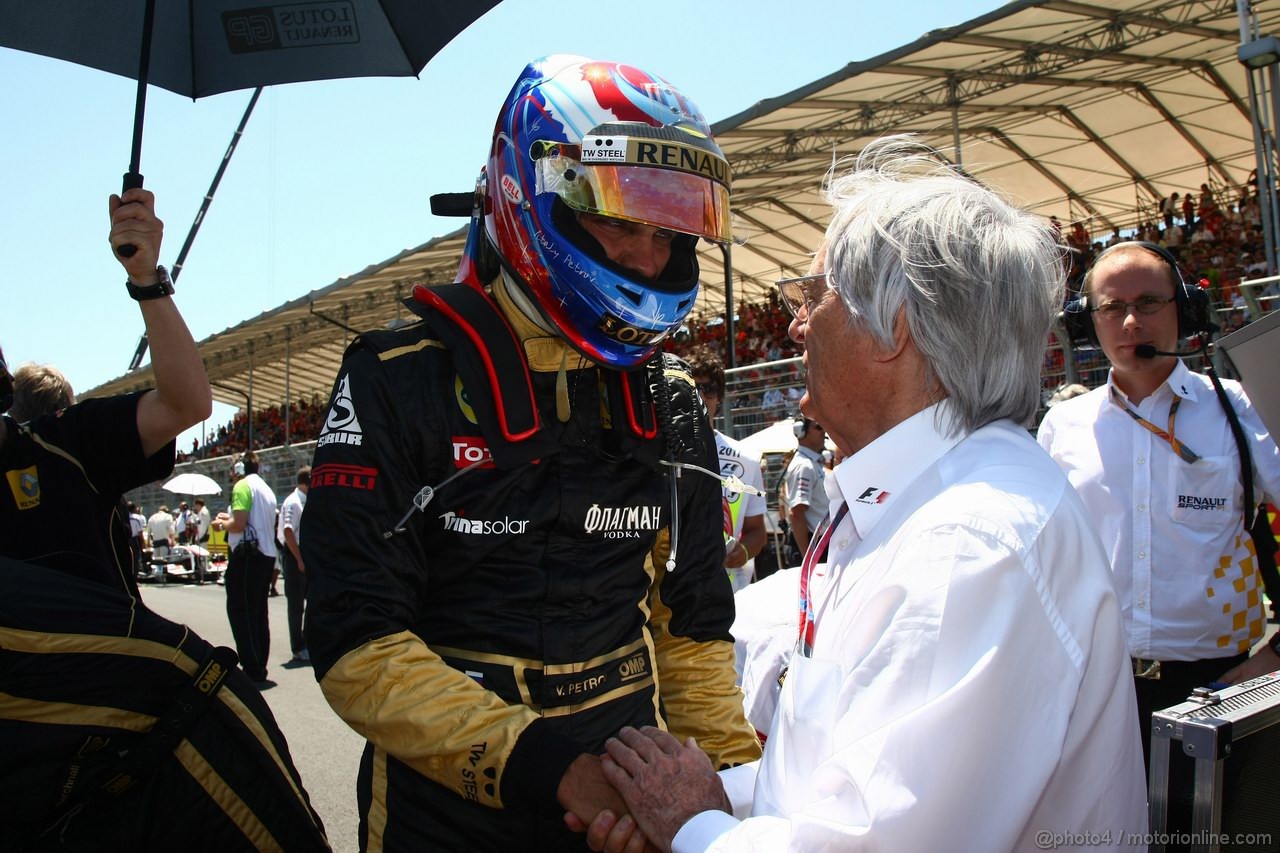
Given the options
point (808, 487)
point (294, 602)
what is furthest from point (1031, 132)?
point (294, 602)

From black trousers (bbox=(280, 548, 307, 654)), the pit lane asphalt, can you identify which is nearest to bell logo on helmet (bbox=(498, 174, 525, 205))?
the pit lane asphalt

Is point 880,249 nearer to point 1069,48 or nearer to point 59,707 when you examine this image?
point 59,707

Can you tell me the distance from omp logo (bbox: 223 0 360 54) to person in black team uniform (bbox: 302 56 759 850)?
757 mm

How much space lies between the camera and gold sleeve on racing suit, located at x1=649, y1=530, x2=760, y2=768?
2.11 m

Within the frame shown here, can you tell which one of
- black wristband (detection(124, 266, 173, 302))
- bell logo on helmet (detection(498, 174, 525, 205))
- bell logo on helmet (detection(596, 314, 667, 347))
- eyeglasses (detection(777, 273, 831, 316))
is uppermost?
bell logo on helmet (detection(498, 174, 525, 205))

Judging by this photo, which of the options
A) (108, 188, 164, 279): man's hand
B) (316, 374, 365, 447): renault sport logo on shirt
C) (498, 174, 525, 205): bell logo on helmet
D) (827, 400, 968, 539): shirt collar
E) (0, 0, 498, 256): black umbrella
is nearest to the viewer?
(827, 400, 968, 539): shirt collar

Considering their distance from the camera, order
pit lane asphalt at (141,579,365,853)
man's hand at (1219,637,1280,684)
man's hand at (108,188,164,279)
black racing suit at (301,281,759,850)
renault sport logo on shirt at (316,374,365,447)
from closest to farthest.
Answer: black racing suit at (301,281,759,850), renault sport logo on shirt at (316,374,365,447), man's hand at (108,188,164,279), man's hand at (1219,637,1280,684), pit lane asphalt at (141,579,365,853)

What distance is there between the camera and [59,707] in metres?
1.86

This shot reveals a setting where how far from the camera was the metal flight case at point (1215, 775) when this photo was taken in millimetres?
1326

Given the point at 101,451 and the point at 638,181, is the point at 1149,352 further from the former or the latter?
the point at 101,451

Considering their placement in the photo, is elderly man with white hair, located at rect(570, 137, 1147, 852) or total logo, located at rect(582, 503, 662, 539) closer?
elderly man with white hair, located at rect(570, 137, 1147, 852)

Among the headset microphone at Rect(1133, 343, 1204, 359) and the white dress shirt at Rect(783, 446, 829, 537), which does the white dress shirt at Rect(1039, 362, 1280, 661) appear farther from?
the white dress shirt at Rect(783, 446, 829, 537)

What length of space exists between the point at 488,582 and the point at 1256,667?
225cm

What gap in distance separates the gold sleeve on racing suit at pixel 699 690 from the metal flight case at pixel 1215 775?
0.90 metres
